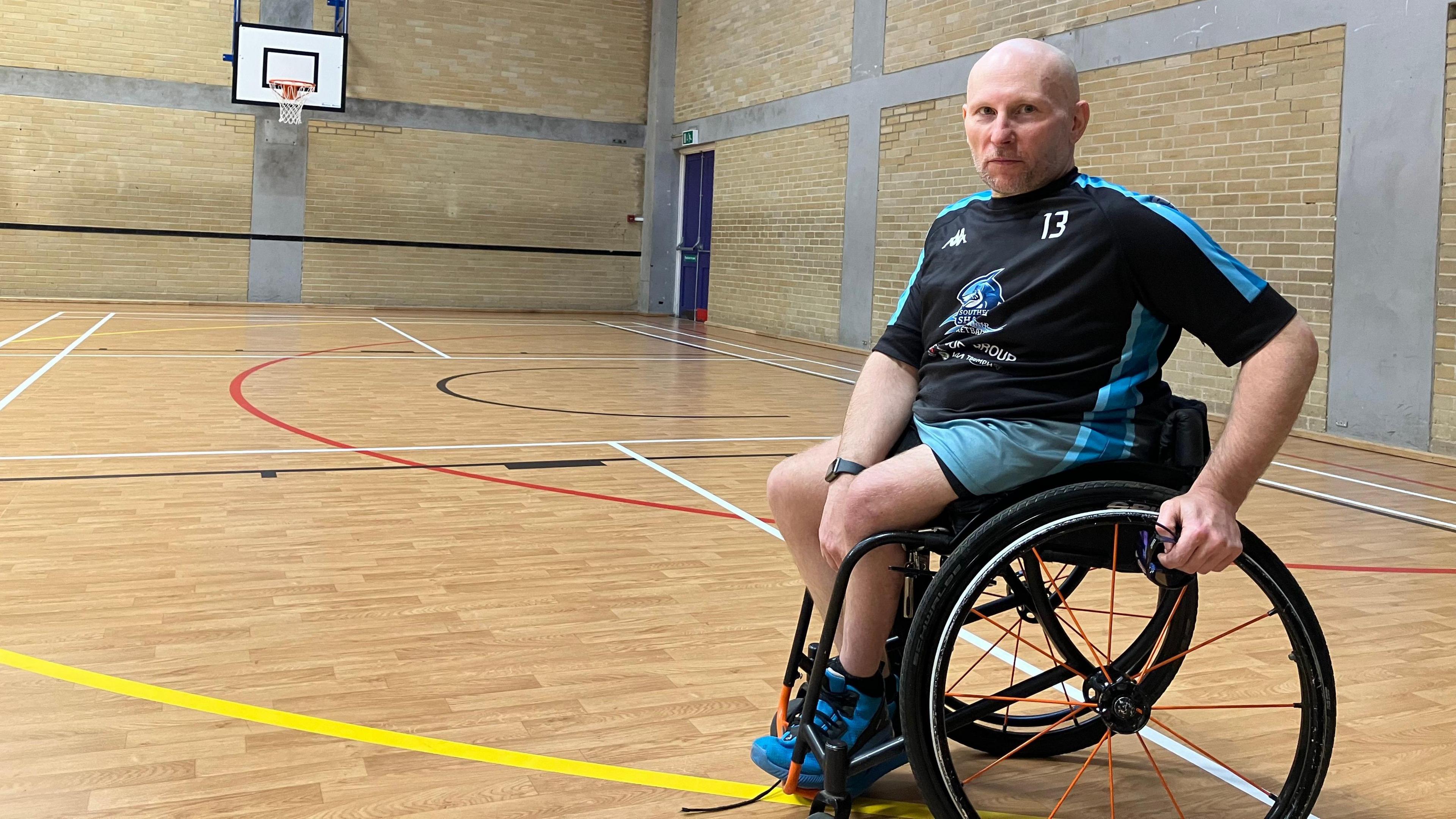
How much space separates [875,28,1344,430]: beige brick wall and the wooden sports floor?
1.29m

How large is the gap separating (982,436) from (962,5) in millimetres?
9801

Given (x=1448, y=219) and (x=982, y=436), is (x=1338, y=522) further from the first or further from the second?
(x=982, y=436)

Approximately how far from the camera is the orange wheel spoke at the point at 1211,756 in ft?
7.05

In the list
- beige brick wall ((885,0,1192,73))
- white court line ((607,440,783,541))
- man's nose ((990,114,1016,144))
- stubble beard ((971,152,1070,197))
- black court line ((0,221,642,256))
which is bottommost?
white court line ((607,440,783,541))

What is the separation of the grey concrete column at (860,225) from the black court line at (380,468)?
6.47m

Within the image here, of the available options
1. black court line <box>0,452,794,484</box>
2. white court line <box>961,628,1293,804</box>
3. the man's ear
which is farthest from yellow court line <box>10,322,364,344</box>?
the man's ear

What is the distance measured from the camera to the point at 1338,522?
186 inches

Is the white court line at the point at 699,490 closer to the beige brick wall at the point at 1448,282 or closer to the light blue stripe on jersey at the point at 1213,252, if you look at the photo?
the light blue stripe on jersey at the point at 1213,252

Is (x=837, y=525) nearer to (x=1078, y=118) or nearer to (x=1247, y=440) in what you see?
(x=1247, y=440)

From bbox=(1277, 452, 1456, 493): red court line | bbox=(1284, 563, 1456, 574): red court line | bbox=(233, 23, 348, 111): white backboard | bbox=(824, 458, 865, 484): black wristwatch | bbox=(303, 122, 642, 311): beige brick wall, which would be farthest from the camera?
bbox=(303, 122, 642, 311): beige brick wall

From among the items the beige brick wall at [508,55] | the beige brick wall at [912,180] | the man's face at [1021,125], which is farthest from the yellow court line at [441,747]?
the beige brick wall at [508,55]

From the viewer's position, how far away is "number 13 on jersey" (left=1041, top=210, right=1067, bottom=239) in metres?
1.84

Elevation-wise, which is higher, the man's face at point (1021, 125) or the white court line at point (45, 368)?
the man's face at point (1021, 125)

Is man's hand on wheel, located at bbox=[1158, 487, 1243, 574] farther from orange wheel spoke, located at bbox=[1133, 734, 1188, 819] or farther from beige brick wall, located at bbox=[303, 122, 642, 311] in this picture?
beige brick wall, located at bbox=[303, 122, 642, 311]
